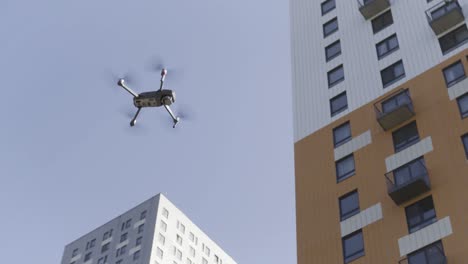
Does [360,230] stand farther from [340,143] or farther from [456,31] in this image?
[456,31]

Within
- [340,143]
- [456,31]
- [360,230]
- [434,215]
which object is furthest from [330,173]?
[456,31]

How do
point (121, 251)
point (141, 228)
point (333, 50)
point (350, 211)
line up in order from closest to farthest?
1. point (350, 211)
2. point (333, 50)
3. point (121, 251)
4. point (141, 228)

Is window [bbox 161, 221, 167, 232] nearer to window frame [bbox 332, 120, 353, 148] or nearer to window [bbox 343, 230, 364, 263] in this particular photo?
window frame [bbox 332, 120, 353, 148]

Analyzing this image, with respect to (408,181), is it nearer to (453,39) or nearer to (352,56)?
(453,39)

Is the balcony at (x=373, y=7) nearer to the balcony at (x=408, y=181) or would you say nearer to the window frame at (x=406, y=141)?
the window frame at (x=406, y=141)

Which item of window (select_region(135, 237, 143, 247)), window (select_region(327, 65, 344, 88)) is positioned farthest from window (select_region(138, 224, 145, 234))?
window (select_region(327, 65, 344, 88))

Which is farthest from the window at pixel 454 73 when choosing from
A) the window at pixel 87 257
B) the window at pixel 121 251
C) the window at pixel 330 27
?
the window at pixel 87 257

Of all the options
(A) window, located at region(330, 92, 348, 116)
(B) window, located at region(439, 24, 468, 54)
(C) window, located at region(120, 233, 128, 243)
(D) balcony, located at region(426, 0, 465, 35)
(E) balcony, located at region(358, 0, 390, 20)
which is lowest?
(A) window, located at region(330, 92, 348, 116)

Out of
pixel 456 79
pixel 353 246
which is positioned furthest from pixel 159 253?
pixel 456 79
